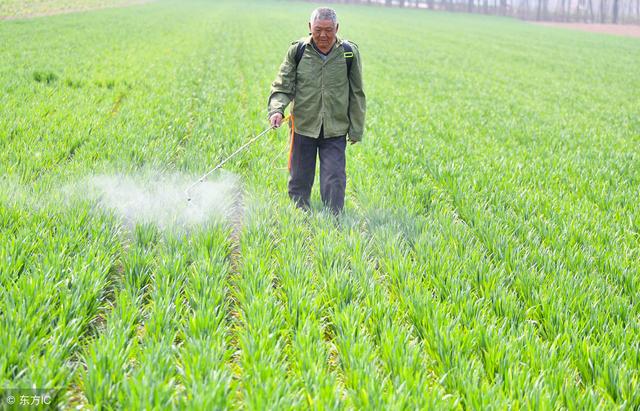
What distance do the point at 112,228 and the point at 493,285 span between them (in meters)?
2.59

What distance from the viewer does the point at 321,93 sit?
429 cm

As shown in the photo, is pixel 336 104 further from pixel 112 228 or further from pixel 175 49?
pixel 175 49

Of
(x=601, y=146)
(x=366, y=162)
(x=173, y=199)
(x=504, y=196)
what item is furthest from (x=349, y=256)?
(x=601, y=146)

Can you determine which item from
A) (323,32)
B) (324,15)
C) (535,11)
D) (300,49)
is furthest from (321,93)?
(535,11)

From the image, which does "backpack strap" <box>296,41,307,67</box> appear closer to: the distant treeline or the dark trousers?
the dark trousers

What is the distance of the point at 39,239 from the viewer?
10.7ft

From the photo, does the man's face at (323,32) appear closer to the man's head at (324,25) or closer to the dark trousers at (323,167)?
the man's head at (324,25)

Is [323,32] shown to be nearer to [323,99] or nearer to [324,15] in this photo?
[324,15]

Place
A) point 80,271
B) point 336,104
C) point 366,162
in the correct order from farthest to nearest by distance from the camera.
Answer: point 366,162, point 336,104, point 80,271

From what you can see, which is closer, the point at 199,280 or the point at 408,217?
the point at 199,280

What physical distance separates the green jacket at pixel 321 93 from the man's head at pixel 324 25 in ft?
0.46

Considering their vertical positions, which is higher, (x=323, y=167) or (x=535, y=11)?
(x=535, y=11)

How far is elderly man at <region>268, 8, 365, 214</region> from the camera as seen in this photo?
418 cm

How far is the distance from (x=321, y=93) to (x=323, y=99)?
0.17ft
